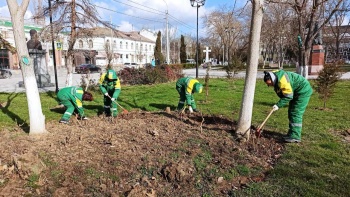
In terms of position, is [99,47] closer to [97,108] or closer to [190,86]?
[97,108]

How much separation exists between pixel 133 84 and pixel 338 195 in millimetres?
13903

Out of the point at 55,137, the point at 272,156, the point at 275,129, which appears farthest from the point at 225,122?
the point at 55,137

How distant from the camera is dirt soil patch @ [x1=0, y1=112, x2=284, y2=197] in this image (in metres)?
3.13

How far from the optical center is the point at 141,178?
3324 mm

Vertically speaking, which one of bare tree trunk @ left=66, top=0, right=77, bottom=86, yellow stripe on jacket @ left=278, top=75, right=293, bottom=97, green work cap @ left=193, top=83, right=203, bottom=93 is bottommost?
green work cap @ left=193, top=83, right=203, bottom=93

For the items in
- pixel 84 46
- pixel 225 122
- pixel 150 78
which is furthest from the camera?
pixel 150 78

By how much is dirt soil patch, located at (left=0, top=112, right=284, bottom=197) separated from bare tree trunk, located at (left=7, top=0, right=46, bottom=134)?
0.98 ft

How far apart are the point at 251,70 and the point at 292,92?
0.82 m

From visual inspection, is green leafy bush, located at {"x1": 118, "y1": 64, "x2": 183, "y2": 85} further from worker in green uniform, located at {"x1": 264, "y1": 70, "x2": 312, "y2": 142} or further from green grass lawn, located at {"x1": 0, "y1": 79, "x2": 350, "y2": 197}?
worker in green uniform, located at {"x1": 264, "y1": 70, "x2": 312, "y2": 142}

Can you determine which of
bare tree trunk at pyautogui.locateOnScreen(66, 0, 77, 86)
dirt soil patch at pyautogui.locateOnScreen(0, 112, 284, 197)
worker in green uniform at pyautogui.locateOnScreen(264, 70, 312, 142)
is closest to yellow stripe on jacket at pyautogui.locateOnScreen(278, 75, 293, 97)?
worker in green uniform at pyautogui.locateOnScreen(264, 70, 312, 142)

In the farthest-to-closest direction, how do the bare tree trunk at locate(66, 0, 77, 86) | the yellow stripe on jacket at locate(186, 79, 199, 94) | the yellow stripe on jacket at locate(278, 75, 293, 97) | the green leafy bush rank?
the green leafy bush → the bare tree trunk at locate(66, 0, 77, 86) → the yellow stripe on jacket at locate(186, 79, 199, 94) → the yellow stripe on jacket at locate(278, 75, 293, 97)

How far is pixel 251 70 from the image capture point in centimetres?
448

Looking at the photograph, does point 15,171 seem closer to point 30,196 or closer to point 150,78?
point 30,196

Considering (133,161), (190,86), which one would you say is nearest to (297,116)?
(190,86)
